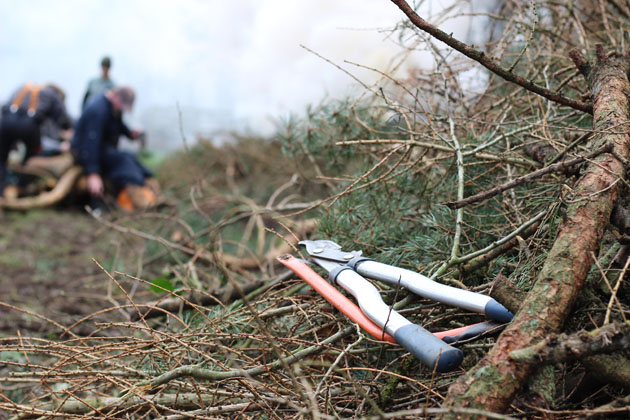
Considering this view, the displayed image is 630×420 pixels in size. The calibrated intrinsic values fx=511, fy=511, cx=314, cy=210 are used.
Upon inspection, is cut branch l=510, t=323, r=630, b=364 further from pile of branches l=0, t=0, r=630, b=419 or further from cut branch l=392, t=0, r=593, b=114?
cut branch l=392, t=0, r=593, b=114

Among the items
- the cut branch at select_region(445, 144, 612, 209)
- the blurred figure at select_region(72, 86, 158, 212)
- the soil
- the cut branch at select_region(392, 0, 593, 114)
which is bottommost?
the soil

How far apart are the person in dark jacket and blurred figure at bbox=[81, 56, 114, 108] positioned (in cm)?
47

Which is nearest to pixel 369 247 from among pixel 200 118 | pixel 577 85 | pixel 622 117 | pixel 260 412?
pixel 260 412

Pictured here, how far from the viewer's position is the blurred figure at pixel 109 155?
223 inches

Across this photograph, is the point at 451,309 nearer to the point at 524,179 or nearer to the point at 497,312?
the point at 497,312

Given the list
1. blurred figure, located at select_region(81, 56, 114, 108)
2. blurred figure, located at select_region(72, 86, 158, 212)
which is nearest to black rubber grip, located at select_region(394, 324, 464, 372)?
blurred figure, located at select_region(72, 86, 158, 212)

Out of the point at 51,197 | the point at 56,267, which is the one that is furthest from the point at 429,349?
the point at 51,197

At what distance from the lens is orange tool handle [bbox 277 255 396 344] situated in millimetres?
1122

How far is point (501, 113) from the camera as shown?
6.43ft

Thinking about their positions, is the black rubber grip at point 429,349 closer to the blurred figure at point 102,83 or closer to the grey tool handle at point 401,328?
the grey tool handle at point 401,328

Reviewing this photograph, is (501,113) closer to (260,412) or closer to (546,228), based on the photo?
(546,228)

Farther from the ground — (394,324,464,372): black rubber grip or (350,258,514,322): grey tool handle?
(350,258,514,322): grey tool handle

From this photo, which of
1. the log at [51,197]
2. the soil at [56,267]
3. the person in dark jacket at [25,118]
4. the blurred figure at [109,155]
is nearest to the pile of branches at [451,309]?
the soil at [56,267]

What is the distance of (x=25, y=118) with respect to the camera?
6.05 m
